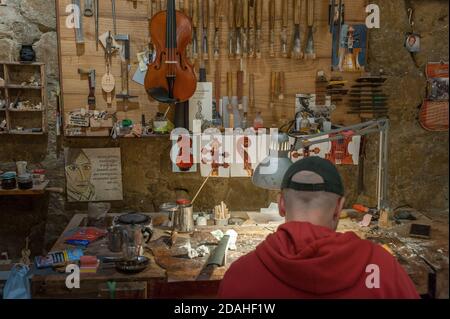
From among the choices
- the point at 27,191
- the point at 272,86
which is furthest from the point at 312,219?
the point at 27,191

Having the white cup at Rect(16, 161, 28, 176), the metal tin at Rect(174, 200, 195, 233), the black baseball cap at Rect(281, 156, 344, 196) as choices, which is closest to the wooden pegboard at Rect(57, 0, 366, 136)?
the white cup at Rect(16, 161, 28, 176)

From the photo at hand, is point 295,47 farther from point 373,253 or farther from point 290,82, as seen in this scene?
point 373,253

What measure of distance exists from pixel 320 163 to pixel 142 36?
221cm

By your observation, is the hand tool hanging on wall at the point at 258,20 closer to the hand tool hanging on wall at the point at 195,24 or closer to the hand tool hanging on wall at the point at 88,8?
the hand tool hanging on wall at the point at 195,24

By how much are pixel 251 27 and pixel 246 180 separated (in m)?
1.22

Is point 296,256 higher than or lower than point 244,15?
lower

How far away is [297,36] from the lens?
3830 millimetres

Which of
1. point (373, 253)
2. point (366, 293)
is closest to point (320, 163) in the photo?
point (373, 253)

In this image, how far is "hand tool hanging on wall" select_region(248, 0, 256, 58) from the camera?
148 inches

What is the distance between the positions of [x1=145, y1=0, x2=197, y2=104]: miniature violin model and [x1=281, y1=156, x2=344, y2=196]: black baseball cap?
4.95ft

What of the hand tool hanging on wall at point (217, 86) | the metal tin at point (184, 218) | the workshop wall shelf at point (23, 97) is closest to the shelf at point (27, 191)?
the workshop wall shelf at point (23, 97)

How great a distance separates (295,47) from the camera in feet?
12.6

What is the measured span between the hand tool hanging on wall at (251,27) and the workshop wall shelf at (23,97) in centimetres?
156

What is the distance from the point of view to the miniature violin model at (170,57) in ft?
10.8
